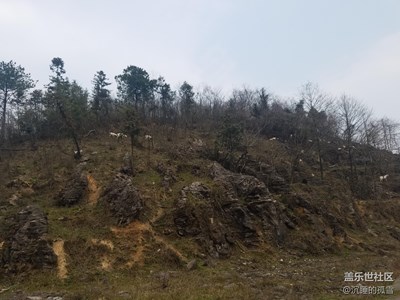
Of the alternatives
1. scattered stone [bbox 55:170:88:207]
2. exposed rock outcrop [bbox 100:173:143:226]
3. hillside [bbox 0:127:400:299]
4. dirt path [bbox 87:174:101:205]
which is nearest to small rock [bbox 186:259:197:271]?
hillside [bbox 0:127:400:299]

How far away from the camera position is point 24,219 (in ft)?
67.6

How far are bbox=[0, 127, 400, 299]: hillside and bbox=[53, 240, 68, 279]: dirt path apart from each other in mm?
74

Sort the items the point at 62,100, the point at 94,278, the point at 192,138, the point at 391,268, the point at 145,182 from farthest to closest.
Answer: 1. the point at 192,138
2. the point at 62,100
3. the point at 145,182
4. the point at 391,268
5. the point at 94,278

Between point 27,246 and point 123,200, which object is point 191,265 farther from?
point 27,246

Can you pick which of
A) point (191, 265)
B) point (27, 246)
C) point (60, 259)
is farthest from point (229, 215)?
point (27, 246)

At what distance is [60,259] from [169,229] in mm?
6457

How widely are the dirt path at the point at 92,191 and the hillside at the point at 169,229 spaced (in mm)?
100

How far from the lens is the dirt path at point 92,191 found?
24.1 m

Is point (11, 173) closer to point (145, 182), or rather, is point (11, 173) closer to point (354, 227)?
point (145, 182)

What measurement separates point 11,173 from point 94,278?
14.1m

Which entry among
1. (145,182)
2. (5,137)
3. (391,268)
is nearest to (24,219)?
(145,182)

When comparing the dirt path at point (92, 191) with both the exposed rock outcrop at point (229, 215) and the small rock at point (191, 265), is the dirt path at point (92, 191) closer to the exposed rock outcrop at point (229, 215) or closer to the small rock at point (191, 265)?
the exposed rock outcrop at point (229, 215)

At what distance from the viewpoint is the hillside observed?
17.2 m

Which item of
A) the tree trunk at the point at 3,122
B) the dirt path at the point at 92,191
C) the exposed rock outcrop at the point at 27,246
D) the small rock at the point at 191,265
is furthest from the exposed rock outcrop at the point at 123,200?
the tree trunk at the point at 3,122
